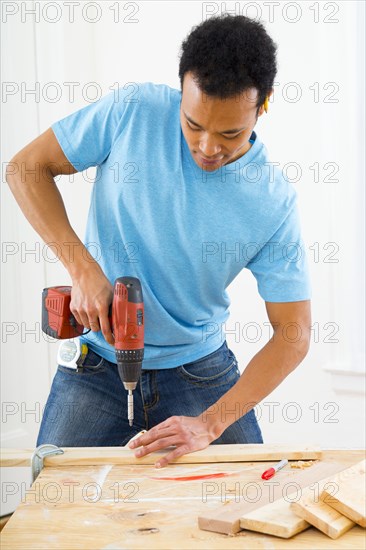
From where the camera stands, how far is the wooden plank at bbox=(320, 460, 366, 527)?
4.20ft

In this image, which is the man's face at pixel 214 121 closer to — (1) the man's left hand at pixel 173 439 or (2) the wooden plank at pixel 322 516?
(1) the man's left hand at pixel 173 439

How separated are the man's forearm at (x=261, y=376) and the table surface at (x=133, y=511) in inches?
11.8

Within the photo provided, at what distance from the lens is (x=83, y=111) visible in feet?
6.45

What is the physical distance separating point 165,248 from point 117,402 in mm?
438

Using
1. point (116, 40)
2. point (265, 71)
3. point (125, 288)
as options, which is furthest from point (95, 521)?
point (116, 40)

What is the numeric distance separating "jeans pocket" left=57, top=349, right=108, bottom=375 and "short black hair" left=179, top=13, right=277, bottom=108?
2.58 ft

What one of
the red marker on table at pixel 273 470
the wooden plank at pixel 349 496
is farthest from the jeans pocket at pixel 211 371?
the wooden plank at pixel 349 496

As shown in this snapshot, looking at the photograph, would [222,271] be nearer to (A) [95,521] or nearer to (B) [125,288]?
(B) [125,288]

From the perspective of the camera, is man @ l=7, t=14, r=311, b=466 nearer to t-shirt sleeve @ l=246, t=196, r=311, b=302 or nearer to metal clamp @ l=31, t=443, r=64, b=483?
t-shirt sleeve @ l=246, t=196, r=311, b=302

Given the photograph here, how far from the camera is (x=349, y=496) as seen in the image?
52.1 inches

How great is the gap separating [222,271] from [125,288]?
424mm

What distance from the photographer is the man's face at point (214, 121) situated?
164 cm

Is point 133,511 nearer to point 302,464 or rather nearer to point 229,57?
point 302,464

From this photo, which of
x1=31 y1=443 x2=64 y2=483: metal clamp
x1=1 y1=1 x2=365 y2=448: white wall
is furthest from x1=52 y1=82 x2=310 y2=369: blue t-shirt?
x1=1 y1=1 x2=365 y2=448: white wall
